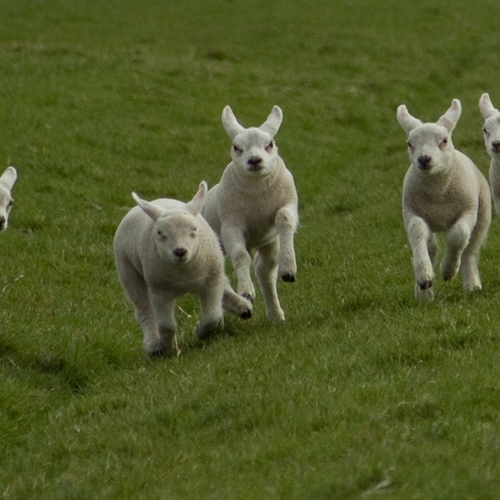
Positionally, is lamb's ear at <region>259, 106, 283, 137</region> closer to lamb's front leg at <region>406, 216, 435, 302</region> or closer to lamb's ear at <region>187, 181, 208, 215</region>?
lamb's ear at <region>187, 181, 208, 215</region>

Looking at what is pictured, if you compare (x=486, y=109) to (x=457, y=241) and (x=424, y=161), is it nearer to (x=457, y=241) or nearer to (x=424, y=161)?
(x=424, y=161)

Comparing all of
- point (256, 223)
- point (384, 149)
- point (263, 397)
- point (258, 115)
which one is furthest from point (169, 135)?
point (263, 397)

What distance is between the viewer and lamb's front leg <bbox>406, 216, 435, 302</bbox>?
886 centimetres

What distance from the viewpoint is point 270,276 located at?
10.2 metres

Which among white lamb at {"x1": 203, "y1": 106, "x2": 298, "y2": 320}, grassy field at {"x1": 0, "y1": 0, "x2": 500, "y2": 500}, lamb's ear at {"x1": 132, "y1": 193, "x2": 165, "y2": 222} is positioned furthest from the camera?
white lamb at {"x1": 203, "y1": 106, "x2": 298, "y2": 320}

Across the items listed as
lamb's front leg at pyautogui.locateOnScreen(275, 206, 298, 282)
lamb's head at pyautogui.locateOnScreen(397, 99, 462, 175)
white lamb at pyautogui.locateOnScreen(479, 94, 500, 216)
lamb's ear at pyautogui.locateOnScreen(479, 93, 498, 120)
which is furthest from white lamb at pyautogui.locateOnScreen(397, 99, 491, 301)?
lamb's front leg at pyautogui.locateOnScreen(275, 206, 298, 282)

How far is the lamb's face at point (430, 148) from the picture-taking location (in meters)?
9.05

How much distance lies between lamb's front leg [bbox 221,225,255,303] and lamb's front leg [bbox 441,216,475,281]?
1624 mm

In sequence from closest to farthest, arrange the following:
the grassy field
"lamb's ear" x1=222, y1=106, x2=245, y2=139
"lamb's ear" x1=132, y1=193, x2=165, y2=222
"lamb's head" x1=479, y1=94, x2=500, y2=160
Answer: the grassy field → "lamb's ear" x1=132, y1=193, x2=165, y2=222 → "lamb's head" x1=479, y1=94, x2=500, y2=160 → "lamb's ear" x1=222, y1=106, x2=245, y2=139

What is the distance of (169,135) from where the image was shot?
19.8m

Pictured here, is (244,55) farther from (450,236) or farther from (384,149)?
(450,236)

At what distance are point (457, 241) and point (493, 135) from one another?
3.18 feet

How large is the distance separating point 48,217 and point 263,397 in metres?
8.06

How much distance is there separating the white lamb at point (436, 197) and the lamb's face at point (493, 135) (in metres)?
0.25
